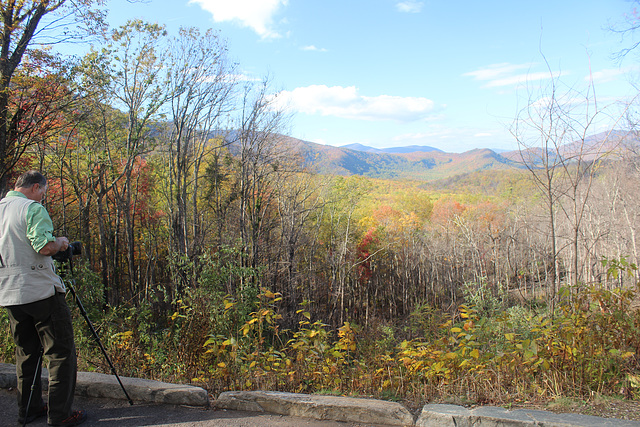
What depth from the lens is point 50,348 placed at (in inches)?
93.8

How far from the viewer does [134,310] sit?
4.49m

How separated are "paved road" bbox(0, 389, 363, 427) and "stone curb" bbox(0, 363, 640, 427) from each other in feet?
0.17

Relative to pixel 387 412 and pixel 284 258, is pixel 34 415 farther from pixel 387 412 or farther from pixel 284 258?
pixel 284 258

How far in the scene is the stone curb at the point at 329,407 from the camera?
2203mm

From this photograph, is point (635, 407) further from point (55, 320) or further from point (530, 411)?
point (55, 320)

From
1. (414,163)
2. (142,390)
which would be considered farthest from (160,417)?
(414,163)

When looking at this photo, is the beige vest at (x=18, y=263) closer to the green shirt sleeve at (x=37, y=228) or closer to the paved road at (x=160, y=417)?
the green shirt sleeve at (x=37, y=228)

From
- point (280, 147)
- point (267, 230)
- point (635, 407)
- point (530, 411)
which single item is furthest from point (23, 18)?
point (267, 230)

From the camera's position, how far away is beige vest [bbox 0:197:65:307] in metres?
2.31

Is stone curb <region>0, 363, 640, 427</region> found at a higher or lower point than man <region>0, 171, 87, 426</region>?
lower

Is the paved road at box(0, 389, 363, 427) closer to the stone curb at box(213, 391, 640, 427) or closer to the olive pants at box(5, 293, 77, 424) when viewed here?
the stone curb at box(213, 391, 640, 427)

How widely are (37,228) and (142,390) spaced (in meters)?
1.40

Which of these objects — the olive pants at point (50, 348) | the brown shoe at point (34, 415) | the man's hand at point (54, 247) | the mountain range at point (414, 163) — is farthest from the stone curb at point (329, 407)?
the mountain range at point (414, 163)

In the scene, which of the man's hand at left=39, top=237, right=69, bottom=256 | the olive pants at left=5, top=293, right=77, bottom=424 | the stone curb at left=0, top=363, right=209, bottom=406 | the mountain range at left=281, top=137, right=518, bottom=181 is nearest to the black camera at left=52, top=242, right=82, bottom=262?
the man's hand at left=39, top=237, right=69, bottom=256
